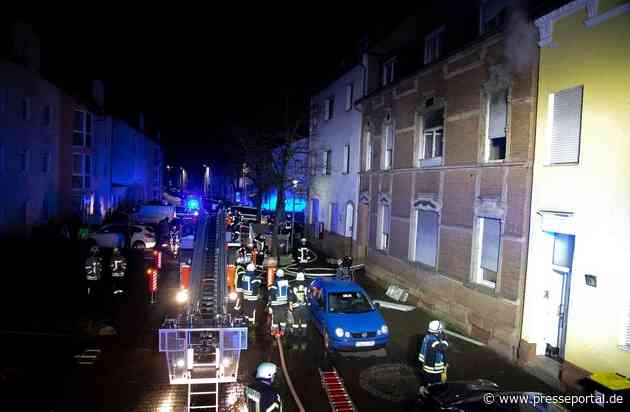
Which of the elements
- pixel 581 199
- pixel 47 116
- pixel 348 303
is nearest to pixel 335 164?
pixel 348 303

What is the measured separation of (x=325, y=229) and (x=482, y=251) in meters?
16.0

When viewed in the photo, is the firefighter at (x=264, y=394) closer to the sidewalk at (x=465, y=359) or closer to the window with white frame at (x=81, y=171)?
the sidewalk at (x=465, y=359)

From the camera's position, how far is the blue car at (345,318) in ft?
34.5

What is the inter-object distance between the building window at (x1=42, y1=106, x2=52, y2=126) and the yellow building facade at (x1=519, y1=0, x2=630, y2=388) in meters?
25.8

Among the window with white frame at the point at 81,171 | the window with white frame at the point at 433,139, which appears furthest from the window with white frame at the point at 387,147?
the window with white frame at the point at 81,171

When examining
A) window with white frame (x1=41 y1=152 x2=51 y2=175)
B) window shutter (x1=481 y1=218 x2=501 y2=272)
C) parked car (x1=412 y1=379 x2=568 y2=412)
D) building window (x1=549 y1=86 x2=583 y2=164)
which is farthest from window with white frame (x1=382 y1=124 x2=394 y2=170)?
window with white frame (x1=41 y1=152 x2=51 y2=175)

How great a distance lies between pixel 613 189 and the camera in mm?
8438

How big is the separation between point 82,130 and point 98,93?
5420 mm

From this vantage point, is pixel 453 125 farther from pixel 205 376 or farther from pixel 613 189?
pixel 205 376

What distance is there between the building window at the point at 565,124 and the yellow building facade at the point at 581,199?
23mm

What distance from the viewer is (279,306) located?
12438mm

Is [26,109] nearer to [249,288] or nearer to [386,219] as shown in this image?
[249,288]

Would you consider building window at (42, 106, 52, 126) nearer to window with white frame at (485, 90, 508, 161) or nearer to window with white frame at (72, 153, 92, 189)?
window with white frame at (72, 153, 92, 189)

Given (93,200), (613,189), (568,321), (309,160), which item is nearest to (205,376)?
(568,321)
